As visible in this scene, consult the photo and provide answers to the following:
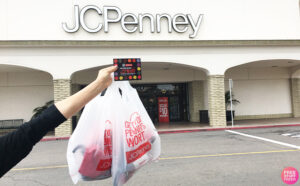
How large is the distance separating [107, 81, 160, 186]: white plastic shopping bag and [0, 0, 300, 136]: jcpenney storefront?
34.1ft

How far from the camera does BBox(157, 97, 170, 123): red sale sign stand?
57.5 feet

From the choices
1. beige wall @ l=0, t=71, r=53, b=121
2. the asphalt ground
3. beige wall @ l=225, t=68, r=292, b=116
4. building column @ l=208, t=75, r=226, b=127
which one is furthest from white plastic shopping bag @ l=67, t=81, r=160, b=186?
beige wall @ l=225, t=68, r=292, b=116

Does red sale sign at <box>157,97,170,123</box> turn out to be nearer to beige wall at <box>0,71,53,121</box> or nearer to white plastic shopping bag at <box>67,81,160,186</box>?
beige wall at <box>0,71,53,121</box>

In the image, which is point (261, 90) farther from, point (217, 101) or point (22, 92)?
point (22, 92)

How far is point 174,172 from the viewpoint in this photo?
5043 millimetres

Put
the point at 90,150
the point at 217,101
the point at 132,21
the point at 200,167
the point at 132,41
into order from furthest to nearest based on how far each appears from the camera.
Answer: the point at 217,101 < the point at 132,21 < the point at 132,41 < the point at 200,167 < the point at 90,150

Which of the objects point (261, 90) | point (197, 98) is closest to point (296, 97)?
point (261, 90)

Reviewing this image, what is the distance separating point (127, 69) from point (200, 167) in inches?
174

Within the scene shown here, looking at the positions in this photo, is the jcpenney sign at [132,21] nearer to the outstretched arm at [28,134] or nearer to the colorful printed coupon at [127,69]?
the colorful printed coupon at [127,69]

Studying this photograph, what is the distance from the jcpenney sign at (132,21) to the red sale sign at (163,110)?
6.13 metres

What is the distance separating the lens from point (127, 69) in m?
1.64

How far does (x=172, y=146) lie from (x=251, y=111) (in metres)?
11.2

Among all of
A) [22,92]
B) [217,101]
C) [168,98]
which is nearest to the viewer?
[217,101]

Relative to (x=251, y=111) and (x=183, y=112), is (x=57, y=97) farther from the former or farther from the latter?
(x=251, y=111)
